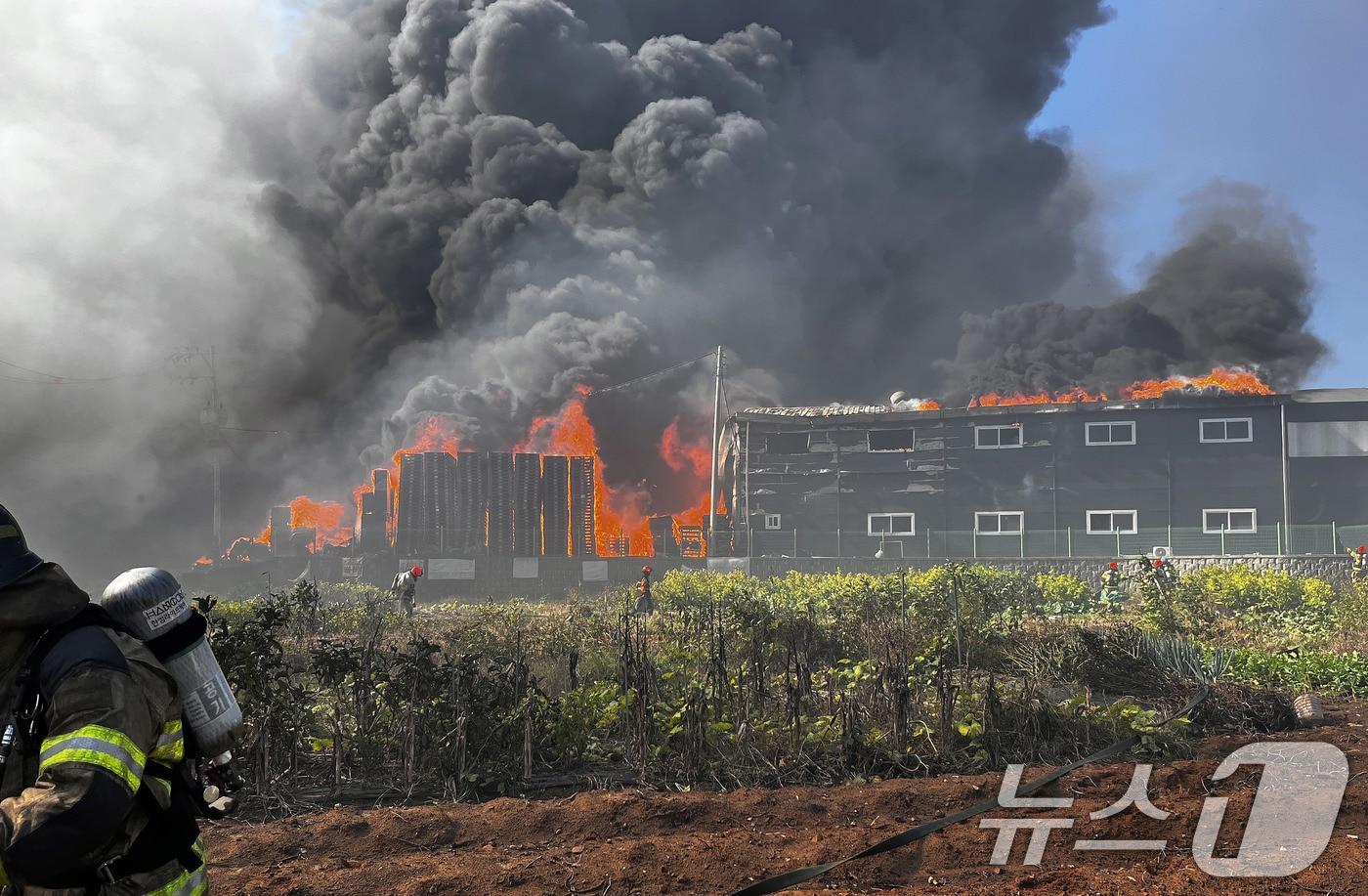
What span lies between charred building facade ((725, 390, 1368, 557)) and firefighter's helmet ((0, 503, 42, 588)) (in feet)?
93.0

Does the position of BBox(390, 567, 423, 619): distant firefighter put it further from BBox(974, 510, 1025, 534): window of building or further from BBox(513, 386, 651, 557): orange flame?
BBox(974, 510, 1025, 534): window of building

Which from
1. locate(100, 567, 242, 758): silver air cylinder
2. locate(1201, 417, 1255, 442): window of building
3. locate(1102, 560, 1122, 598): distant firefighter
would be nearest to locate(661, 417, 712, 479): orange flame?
locate(1201, 417, 1255, 442): window of building

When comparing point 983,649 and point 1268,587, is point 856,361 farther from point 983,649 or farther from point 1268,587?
point 983,649

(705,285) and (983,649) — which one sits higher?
(705,285)

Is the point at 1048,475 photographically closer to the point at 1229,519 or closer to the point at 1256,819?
the point at 1229,519

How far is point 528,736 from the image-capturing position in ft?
23.0

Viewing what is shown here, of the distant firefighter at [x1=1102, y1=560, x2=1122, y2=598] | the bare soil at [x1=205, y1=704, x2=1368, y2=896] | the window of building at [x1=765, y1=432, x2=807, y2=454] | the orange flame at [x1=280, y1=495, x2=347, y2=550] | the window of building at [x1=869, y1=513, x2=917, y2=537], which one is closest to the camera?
the bare soil at [x1=205, y1=704, x2=1368, y2=896]

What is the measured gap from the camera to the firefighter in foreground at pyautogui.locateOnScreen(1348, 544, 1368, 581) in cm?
2166

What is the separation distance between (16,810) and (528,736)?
193 inches

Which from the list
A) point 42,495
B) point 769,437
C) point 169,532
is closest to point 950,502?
point 769,437

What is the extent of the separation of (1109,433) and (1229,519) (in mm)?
4615

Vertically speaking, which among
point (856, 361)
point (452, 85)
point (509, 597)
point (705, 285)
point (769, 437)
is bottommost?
point (509, 597)

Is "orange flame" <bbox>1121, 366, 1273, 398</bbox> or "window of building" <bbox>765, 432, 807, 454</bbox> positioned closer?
"orange flame" <bbox>1121, 366, 1273, 398</bbox>

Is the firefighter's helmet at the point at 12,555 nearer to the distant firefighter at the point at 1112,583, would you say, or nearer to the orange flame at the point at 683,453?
the distant firefighter at the point at 1112,583
